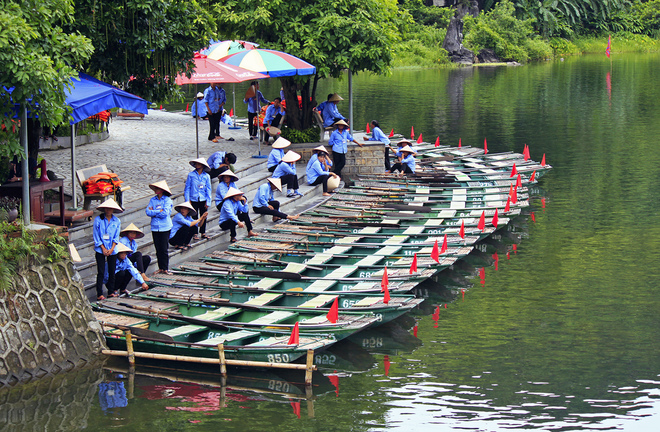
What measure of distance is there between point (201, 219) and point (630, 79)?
45.2 metres

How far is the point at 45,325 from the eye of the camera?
12.7 m

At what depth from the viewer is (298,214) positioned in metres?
21.3

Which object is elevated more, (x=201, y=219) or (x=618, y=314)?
(x=201, y=219)

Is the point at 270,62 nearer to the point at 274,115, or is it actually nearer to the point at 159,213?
the point at 274,115

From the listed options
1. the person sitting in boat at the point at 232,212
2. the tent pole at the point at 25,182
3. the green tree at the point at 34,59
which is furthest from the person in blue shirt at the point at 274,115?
the tent pole at the point at 25,182

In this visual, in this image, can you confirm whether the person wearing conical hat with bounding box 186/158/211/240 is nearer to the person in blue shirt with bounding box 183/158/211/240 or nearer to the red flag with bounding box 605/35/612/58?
the person in blue shirt with bounding box 183/158/211/240

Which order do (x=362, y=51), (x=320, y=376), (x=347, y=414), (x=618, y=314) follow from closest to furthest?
1. (x=347, y=414)
2. (x=320, y=376)
3. (x=618, y=314)
4. (x=362, y=51)

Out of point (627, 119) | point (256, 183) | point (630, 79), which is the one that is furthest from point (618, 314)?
point (630, 79)

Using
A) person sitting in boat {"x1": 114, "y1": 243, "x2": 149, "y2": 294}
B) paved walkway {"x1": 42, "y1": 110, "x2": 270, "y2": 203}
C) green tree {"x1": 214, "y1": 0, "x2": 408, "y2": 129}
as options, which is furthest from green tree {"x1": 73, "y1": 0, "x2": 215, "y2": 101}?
green tree {"x1": 214, "y1": 0, "x2": 408, "y2": 129}

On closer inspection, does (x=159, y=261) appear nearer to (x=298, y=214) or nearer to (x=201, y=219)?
(x=201, y=219)

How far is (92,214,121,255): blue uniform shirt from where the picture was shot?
14531 millimetres

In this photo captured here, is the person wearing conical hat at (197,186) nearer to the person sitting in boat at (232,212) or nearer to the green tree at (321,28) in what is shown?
the person sitting in boat at (232,212)

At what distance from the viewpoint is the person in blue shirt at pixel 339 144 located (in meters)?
24.5

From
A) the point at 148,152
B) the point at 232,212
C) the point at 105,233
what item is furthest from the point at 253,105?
the point at 105,233
